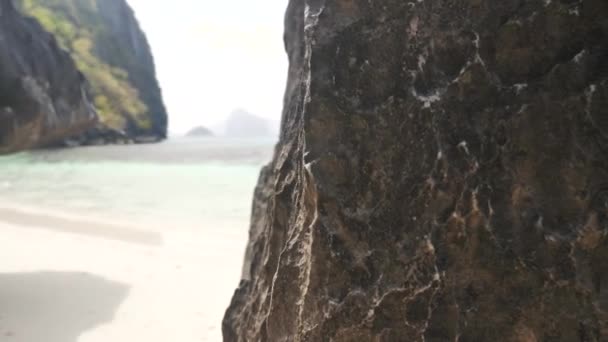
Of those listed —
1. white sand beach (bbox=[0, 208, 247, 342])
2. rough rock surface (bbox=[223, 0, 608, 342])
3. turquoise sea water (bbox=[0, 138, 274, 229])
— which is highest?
rough rock surface (bbox=[223, 0, 608, 342])

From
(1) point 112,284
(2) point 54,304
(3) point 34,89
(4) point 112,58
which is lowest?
(1) point 112,284

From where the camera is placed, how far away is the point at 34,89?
20.8ft

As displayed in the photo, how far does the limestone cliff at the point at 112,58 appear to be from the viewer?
58.9m

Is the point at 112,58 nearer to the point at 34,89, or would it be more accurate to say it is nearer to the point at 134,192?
the point at 134,192

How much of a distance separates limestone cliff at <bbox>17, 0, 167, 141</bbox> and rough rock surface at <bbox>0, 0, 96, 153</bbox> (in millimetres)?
47355

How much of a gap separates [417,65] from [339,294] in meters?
0.87

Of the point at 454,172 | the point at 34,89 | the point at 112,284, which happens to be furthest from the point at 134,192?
the point at 454,172

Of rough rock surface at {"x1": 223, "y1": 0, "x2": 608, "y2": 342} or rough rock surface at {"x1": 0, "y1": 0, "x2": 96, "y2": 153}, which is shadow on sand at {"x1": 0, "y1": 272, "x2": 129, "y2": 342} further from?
rough rock surface at {"x1": 223, "y1": 0, "x2": 608, "y2": 342}

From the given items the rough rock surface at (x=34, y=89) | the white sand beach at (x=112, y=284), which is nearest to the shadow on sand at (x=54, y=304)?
the white sand beach at (x=112, y=284)

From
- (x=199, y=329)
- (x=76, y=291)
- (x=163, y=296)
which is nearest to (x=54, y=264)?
(x=76, y=291)

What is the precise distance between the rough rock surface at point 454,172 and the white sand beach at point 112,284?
3373 mm

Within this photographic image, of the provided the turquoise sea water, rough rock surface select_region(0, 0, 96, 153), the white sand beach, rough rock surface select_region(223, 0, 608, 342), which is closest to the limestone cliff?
the turquoise sea water

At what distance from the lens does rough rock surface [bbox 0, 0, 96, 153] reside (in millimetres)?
5941

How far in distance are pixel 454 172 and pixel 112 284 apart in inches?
215
